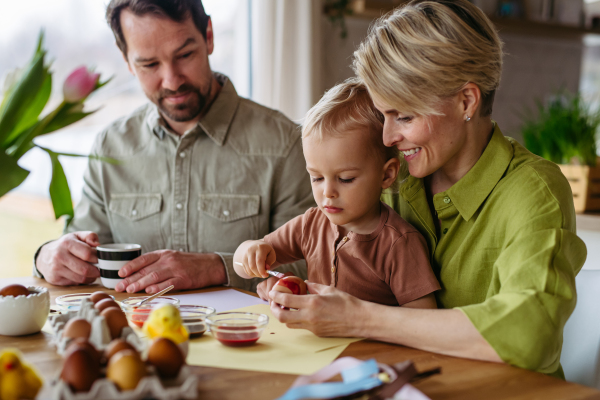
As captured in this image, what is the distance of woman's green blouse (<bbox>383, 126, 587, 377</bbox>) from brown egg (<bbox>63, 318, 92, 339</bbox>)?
2.06 ft

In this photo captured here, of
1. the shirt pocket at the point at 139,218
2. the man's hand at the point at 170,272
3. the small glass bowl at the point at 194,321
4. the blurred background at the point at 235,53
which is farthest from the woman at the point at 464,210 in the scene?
the blurred background at the point at 235,53

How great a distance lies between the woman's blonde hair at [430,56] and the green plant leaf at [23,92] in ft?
2.14

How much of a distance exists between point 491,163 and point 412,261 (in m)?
0.28

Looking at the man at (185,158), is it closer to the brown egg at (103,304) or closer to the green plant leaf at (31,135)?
the brown egg at (103,304)

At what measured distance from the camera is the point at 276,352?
3.29 ft

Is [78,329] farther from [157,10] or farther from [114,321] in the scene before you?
[157,10]

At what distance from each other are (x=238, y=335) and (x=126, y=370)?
1.08 feet

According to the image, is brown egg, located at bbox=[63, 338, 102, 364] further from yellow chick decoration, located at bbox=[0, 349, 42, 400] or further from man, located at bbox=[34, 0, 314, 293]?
man, located at bbox=[34, 0, 314, 293]

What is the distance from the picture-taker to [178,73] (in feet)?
6.07

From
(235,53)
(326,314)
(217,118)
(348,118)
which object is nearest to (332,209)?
(348,118)

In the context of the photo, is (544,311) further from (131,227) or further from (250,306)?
(131,227)

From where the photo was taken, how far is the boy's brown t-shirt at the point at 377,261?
50.0 inches

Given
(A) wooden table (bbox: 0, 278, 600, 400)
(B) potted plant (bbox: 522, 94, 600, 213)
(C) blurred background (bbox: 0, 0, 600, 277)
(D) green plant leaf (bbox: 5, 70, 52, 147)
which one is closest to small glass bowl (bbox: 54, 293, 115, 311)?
(A) wooden table (bbox: 0, 278, 600, 400)

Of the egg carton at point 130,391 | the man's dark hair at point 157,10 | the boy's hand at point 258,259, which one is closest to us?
the egg carton at point 130,391
